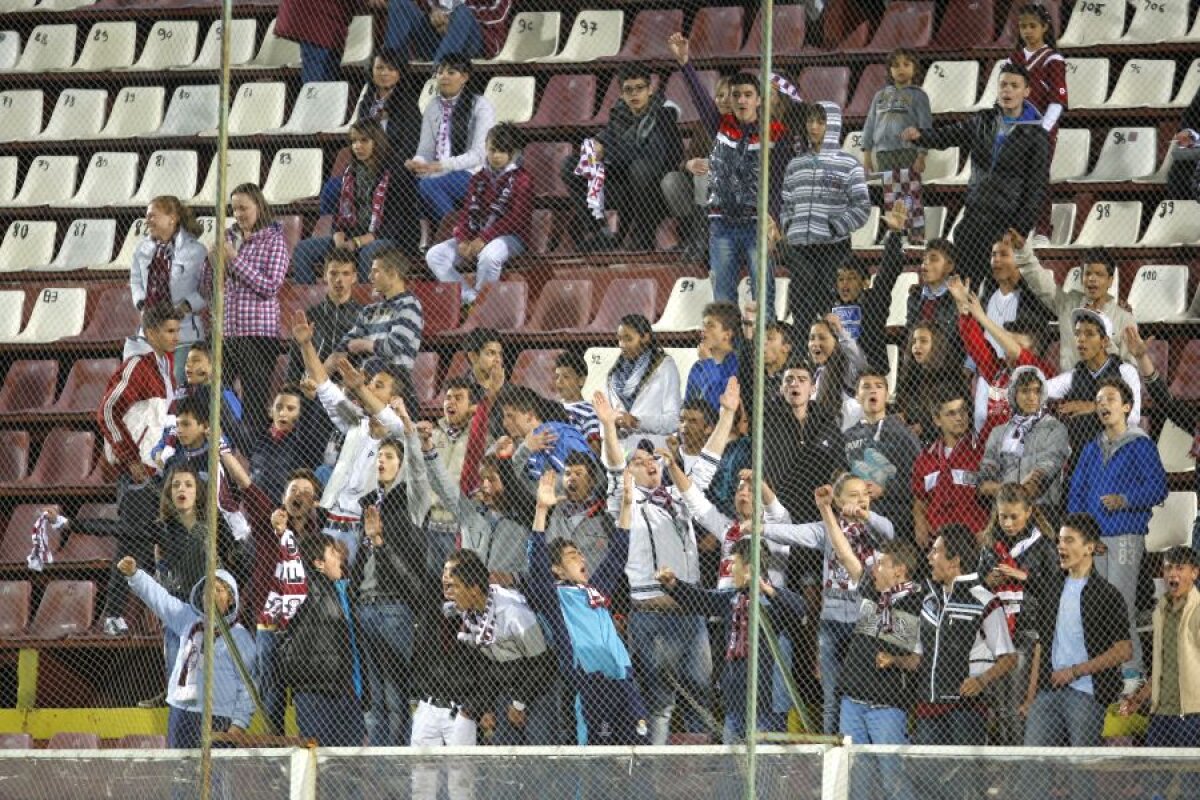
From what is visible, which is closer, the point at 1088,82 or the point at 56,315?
the point at 1088,82

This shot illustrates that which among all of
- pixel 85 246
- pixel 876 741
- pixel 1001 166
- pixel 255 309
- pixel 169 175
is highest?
pixel 169 175

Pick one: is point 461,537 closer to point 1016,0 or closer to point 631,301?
point 631,301

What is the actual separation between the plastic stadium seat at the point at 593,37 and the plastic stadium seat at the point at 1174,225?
298cm

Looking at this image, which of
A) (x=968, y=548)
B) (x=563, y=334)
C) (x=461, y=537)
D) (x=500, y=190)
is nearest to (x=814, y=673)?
(x=968, y=548)

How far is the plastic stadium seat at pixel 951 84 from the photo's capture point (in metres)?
12.0

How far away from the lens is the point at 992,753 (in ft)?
26.8

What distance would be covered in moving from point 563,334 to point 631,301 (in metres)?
0.40

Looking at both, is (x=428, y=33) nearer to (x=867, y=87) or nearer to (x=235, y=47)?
(x=235, y=47)

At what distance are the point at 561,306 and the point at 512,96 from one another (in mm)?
1878

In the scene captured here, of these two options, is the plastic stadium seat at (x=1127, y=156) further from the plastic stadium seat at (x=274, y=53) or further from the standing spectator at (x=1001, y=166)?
the plastic stadium seat at (x=274, y=53)

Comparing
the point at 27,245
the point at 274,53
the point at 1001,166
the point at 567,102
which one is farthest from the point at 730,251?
the point at 27,245

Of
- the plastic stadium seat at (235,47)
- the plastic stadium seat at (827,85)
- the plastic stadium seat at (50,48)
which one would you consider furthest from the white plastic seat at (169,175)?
the plastic stadium seat at (827,85)

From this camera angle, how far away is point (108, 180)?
43.3 feet

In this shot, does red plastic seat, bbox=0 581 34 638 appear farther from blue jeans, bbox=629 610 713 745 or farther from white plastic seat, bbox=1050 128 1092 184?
white plastic seat, bbox=1050 128 1092 184
